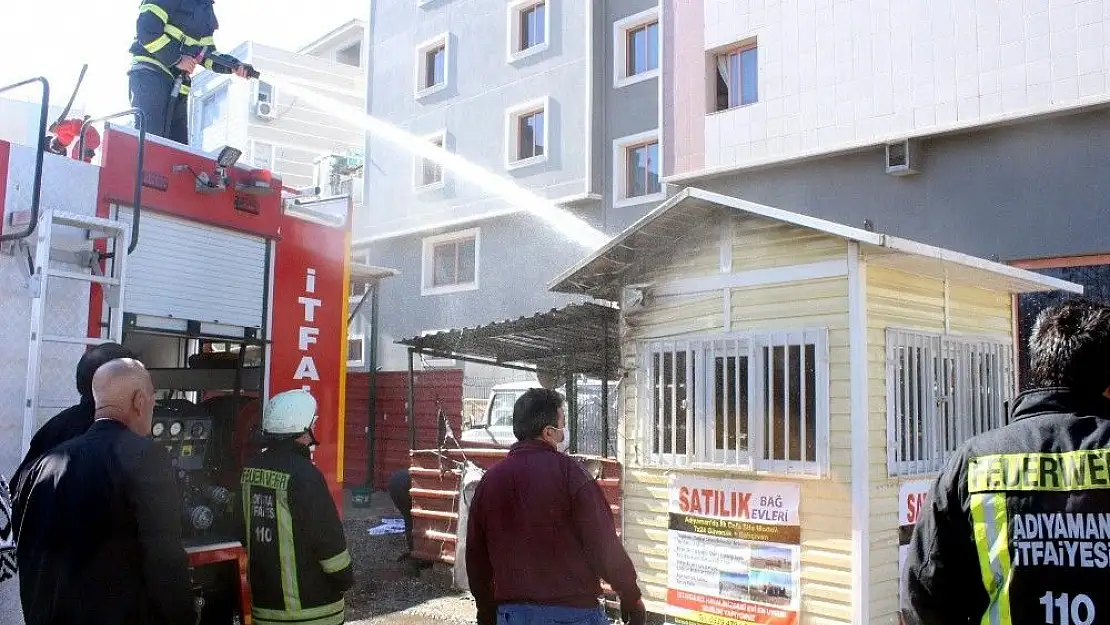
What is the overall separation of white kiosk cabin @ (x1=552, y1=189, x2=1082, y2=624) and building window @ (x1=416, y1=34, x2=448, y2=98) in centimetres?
1586

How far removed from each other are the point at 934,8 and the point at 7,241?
454 inches

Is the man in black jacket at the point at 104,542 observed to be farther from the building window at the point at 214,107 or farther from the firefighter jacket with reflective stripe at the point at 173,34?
the building window at the point at 214,107

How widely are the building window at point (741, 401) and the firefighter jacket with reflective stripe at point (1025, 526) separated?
145 inches

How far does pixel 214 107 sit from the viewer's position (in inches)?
1113

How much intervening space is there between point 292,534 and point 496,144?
17.1 m

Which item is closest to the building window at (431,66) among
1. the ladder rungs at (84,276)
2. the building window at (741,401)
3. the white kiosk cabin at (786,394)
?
the white kiosk cabin at (786,394)

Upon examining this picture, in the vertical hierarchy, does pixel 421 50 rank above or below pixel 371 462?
above

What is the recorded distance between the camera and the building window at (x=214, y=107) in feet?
90.7

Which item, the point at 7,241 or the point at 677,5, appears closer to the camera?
the point at 7,241

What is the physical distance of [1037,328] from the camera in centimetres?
262

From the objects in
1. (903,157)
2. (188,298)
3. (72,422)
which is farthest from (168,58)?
(903,157)

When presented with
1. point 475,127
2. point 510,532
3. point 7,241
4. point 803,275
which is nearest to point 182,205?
point 7,241

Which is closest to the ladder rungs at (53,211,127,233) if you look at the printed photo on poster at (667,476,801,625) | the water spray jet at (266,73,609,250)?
the printed photo on poster at (667,476,801,625)

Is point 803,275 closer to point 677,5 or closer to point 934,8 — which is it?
point 934,8
